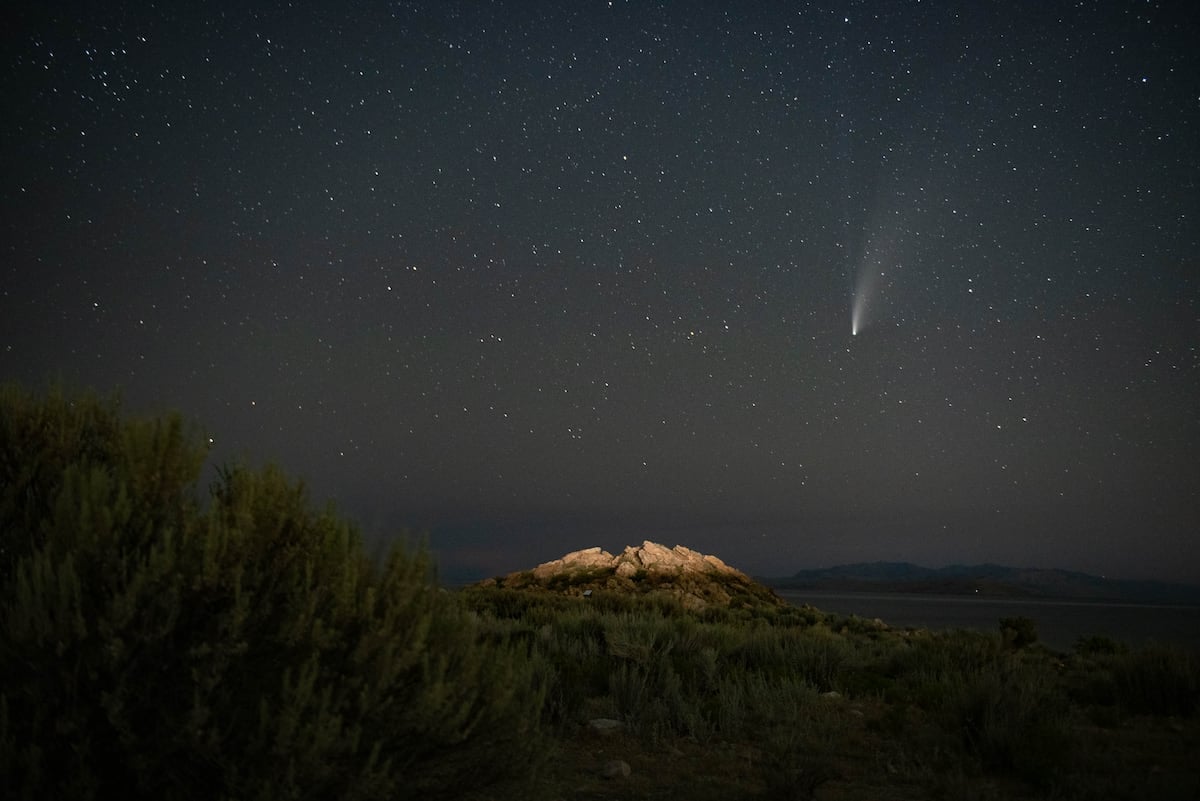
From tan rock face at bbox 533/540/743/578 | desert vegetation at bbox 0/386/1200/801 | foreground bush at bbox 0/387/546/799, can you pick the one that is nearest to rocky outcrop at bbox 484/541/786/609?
tan rock face at bbox 533/540/743/578

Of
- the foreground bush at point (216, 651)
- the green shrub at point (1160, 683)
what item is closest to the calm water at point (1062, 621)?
the green shrub at point (1160, 683)

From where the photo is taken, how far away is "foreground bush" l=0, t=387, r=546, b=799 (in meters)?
3.13

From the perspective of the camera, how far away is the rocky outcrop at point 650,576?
26703 mm

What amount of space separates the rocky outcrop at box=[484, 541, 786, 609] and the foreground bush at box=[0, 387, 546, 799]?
68.4 ft

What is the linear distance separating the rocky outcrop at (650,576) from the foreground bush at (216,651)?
20.9m

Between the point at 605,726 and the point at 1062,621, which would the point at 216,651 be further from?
the point at 1062,621

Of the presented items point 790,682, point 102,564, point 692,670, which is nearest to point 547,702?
point 692,670

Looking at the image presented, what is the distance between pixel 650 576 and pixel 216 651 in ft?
84.9

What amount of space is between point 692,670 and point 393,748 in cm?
650

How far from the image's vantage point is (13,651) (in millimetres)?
3141

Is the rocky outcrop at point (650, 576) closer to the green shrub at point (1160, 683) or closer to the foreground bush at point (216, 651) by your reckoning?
the green shrub at point (1160, 683)

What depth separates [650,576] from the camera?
28.4 metres

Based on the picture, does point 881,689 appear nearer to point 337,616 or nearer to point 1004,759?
point 1004,759

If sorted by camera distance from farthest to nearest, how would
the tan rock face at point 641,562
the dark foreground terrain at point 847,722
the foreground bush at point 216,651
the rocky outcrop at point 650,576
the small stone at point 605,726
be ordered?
the tan rock face at point 641,562 < the rocky outcrop at point 650,576 < the small stone at point 605,726 < the dark foreground terrain at point 847,722 < the foreground bush at point 216,651
